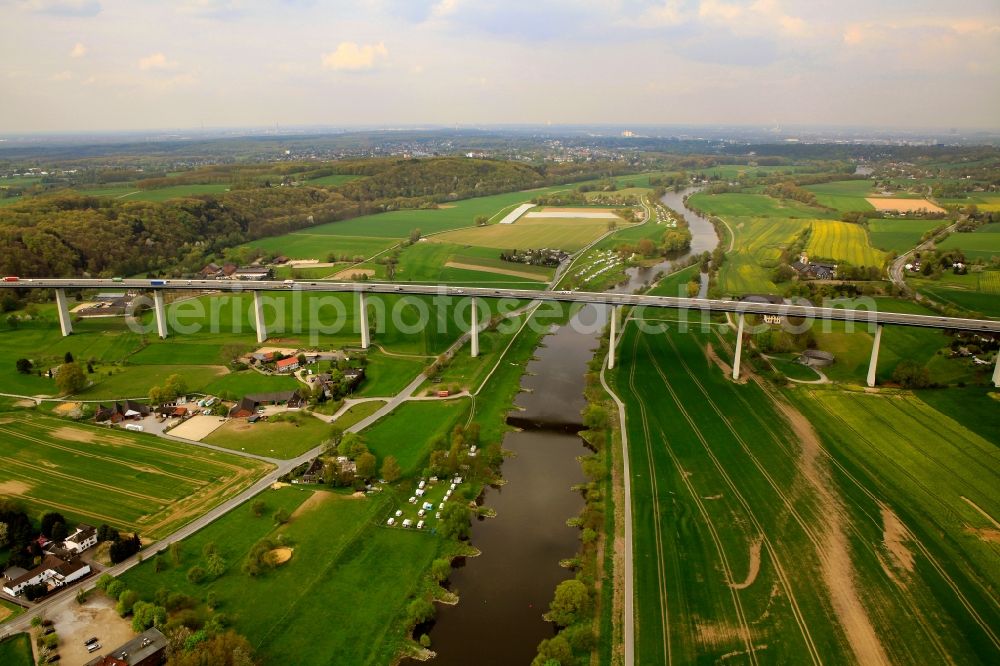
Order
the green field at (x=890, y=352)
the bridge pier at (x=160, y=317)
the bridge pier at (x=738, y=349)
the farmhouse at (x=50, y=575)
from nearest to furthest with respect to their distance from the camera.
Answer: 1. the farmhouse at (x=50, y=575)
2. the green field at (x=890, y=352)
3. the bridge pier at (x=738, y=349)
4. the bridge pier at (x=160, y=317)

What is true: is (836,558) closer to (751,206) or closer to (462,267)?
(462,267)

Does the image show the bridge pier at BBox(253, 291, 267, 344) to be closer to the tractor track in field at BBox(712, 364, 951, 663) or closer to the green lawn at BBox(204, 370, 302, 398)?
the green lawn at BBox(204, 370, 302, 398)

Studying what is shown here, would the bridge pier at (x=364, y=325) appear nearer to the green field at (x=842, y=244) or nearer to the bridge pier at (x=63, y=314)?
the bridge pier at (x=63, y=314)

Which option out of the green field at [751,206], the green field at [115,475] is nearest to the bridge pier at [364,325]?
the green field at [115,475]

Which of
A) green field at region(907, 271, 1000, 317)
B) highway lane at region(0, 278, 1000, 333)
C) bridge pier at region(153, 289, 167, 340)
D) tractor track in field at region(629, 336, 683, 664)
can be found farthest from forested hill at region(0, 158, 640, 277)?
green field at region(907, 271, 1000, 317)

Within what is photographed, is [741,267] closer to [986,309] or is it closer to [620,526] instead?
[986,309]

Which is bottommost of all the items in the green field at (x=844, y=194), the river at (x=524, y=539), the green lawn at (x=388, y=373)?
the river at (x=524, y=539)

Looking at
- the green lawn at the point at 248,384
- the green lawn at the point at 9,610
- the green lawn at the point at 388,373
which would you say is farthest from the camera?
the green lawn at the point at 388,373
